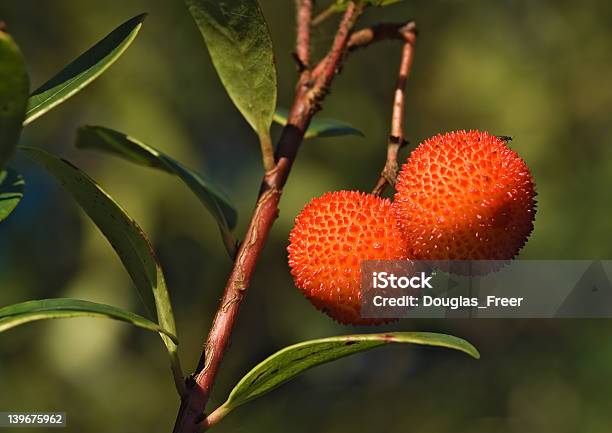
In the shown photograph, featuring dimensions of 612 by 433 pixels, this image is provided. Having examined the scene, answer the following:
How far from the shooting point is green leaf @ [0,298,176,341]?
910 mm

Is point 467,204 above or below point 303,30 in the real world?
below

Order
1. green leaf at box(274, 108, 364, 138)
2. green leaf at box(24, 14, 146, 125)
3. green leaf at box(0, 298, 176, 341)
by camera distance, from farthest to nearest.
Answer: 1. green leaf at box(274, 108, 364, 138)
2. green leaf at box(24, 14, 146, 125)
3. green leaf at box(0, 298, 176, 341)

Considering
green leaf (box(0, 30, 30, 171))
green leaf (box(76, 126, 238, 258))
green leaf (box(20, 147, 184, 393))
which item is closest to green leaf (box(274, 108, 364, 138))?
green leaf (box(76, 126, 238, 258))

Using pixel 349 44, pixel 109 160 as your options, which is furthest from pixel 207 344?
pixel 109 160

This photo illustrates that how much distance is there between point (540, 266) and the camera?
257cm

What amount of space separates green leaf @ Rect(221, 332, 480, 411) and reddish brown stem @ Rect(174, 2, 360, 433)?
0.05 m

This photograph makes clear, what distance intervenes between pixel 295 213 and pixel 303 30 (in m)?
1.47

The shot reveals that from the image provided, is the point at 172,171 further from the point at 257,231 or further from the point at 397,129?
the point at 397,129

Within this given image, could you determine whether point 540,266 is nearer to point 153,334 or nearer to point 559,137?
point 559,137

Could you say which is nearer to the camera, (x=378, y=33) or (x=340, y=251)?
(x=340, y=251)

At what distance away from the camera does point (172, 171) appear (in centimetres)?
137

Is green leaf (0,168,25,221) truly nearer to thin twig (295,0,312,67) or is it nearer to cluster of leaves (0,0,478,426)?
cluster of leaves (0,0,478,426)

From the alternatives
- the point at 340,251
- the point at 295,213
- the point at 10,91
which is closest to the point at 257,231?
the point at 340,251

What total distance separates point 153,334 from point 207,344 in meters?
1.69
